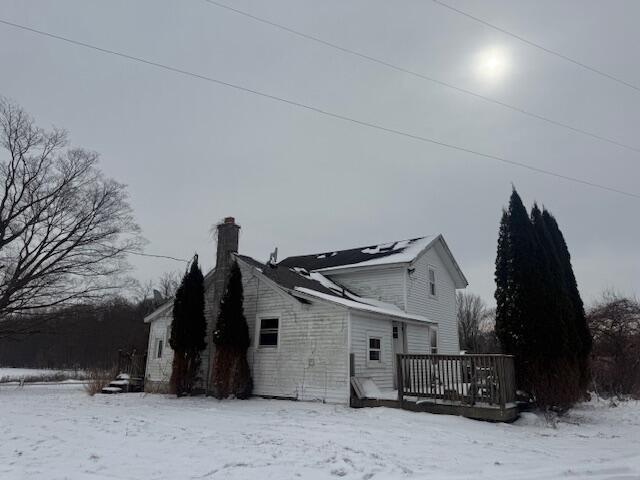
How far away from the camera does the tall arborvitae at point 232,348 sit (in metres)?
14.8

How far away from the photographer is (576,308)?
1605 centimetres

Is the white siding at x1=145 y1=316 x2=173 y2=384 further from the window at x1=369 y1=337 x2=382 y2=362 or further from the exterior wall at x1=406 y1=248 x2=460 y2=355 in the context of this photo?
the exterior wall at x1=406 y1=248 x2=460 y2=355

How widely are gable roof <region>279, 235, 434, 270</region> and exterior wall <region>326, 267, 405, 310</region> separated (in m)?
0.47

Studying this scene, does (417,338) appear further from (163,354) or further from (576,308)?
(163,354)

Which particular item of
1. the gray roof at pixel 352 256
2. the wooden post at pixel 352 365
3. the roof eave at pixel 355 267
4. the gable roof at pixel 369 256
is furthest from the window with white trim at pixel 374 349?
the gray roof at pixel 352 256

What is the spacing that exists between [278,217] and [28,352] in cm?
4840

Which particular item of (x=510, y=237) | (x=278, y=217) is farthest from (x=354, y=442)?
(x=278, y=217)

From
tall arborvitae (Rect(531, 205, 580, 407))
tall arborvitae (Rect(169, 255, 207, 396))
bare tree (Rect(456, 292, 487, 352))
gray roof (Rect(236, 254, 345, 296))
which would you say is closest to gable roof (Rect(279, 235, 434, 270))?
gray roof (Rect(236, 254, 345, 296))

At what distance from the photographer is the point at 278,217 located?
25672 millimetres

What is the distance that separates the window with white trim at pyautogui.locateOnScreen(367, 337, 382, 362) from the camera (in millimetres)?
14578

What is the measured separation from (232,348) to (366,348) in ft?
14.8

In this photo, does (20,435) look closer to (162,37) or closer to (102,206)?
(162,37)

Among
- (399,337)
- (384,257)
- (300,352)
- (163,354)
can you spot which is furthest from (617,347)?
(163,354)

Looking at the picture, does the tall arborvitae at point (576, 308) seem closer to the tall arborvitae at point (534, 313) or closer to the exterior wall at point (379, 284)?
the tall arborvitae at point (534, 313)
